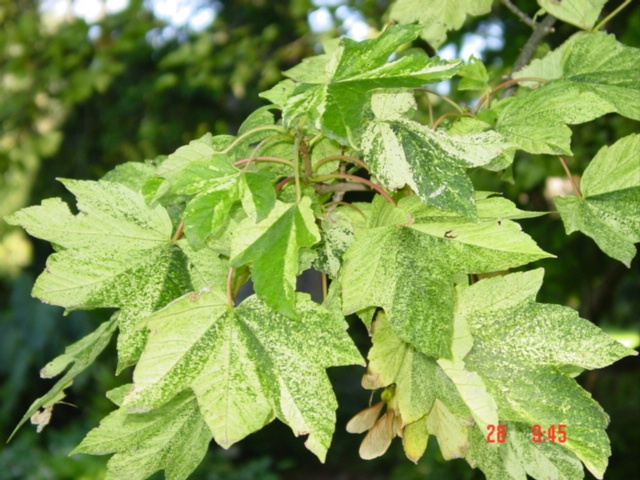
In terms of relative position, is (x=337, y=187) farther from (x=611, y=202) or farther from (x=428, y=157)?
(x=611, y=202)

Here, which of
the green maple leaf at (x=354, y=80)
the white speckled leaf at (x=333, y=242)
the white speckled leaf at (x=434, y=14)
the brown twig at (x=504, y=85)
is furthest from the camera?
the white speckled leaf at (x=434, y=14)

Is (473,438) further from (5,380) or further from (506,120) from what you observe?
(5,380)

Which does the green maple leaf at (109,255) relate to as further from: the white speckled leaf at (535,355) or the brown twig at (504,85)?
the brown twig at (504,85)

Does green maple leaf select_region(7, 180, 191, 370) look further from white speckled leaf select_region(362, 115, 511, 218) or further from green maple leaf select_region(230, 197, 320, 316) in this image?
white speckled leaf select_region(362, 115, 511, 218)

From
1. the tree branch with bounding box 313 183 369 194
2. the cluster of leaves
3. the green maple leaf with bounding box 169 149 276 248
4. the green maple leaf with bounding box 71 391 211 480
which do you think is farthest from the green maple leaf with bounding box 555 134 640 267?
the green maple leaf with bounding box 71 391 211 480

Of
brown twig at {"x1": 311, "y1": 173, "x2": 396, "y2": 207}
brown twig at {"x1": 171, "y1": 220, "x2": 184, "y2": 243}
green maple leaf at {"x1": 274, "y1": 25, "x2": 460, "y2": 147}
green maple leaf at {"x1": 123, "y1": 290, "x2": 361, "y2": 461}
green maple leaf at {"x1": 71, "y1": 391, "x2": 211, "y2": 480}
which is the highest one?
green maple leaf at {"x1": 274, "y1": 25, "x2": 460, "y2": 147}

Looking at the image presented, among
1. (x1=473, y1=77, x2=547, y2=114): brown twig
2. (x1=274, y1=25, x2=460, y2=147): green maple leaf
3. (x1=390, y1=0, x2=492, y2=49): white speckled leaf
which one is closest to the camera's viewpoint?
(x1=274, y1=25, x2=460, y2=147): green maple leaf

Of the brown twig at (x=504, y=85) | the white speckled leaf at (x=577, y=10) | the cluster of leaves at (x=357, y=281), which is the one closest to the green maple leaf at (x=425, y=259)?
the cluster of leaves at (x=357, y=281)
